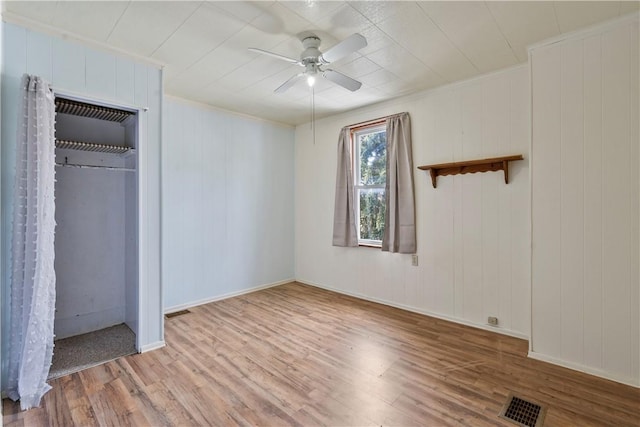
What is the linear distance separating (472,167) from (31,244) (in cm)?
391

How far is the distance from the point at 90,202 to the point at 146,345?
1642 millimetres

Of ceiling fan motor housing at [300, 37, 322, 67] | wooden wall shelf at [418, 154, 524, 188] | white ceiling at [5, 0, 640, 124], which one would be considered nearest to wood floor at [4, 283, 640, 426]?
wooden wall shelf at [418, 154, 524, 188]

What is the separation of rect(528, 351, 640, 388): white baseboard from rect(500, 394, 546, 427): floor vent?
2.42 feet

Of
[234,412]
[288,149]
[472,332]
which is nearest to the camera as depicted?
[234,412]

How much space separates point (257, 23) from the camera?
2.24 meters

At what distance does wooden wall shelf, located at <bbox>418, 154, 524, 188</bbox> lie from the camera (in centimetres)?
296

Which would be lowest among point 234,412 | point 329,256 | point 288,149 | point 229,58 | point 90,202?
point 234,412

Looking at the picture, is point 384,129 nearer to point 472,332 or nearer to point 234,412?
point 472,332

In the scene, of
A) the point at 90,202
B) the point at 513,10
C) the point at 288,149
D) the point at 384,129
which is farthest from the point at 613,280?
the point at 90,202

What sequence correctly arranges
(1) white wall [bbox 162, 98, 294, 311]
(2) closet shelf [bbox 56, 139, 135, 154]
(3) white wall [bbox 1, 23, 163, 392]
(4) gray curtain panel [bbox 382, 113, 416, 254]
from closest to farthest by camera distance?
(3) white wall [bbox 1, 23, 163, 392]
(2) closet shelf [bbox 56, 139, 135, 154]
(4) gray curtain panel [bbox 382, 113, 416, 254]
(1) white wall [bbox 162, 98, 294, 311]

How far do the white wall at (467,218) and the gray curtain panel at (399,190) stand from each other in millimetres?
100

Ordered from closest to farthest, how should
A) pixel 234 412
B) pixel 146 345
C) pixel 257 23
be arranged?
pixel 234 412
pixel 257 23
pixel 146 345

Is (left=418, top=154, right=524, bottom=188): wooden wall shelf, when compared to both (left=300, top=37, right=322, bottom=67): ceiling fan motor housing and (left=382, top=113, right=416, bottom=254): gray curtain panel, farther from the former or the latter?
(left=300, top=37, right=322, bottom=67): ceiling fan motor housing

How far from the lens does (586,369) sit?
7.75ft
